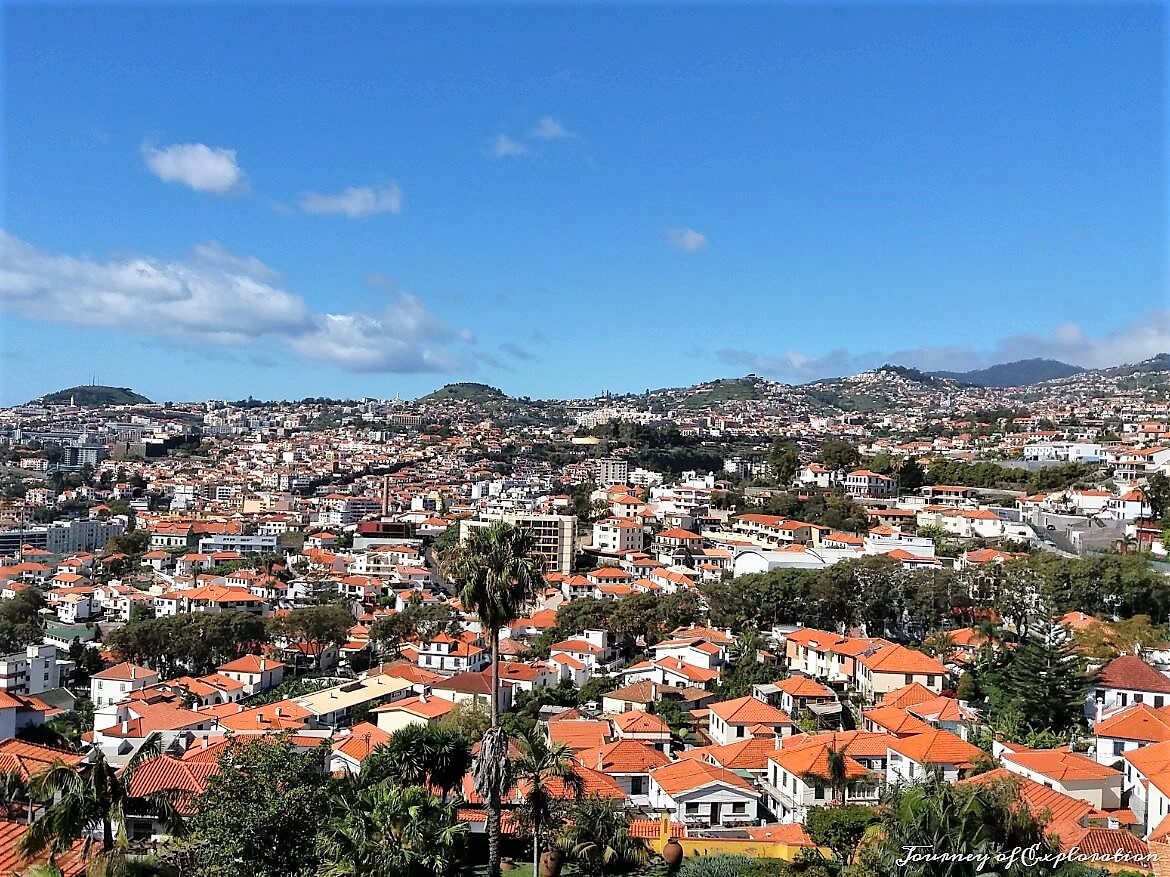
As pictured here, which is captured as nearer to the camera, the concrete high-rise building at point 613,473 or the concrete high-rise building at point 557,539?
the concrete high-rise building at point 557,539

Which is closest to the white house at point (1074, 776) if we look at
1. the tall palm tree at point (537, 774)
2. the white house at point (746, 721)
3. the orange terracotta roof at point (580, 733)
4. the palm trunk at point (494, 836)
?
the white house at point (746, 721)

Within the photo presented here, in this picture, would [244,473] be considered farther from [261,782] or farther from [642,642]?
[261,782]

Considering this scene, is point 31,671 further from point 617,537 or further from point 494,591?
point 617,537

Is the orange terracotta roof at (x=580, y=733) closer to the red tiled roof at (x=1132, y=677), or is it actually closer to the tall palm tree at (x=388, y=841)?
the tall palm tree at (x=388, y=841)

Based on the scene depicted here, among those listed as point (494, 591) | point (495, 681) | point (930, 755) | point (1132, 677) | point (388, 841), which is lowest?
point (930, 755)

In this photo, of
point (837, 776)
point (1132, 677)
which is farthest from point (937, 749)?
point (1132, 677)

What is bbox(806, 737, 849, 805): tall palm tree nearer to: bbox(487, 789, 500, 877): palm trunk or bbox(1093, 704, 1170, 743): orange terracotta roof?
bbox(1093, 704, 1170, 743): orange terracotta roof
